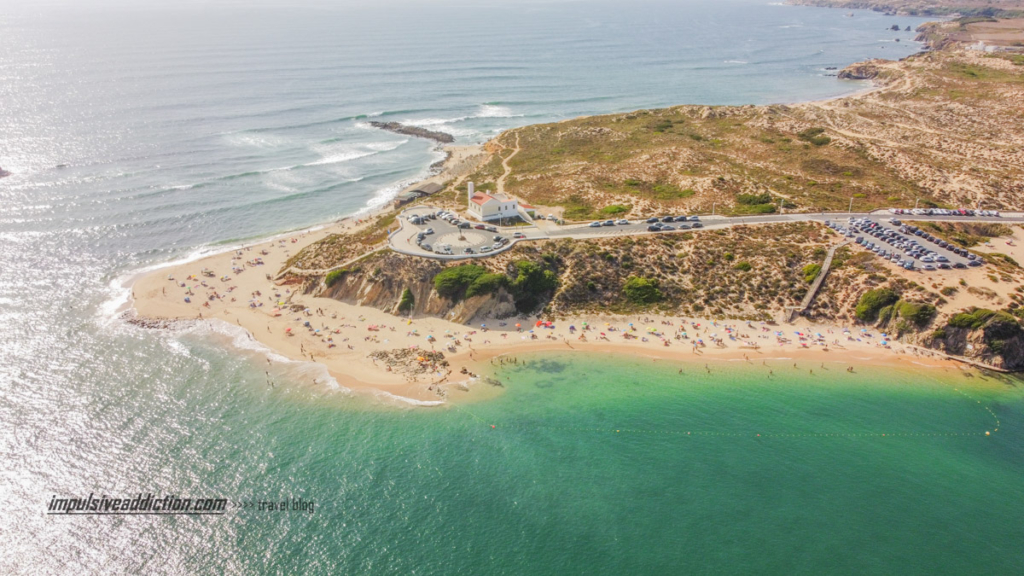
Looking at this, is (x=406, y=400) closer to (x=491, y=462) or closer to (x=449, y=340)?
(x=449, y=340)

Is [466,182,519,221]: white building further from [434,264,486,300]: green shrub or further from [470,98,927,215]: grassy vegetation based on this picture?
[434,264,486,300]: green shrub

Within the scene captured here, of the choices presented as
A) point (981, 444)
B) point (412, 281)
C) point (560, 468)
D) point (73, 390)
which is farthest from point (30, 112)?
point (981, 444)

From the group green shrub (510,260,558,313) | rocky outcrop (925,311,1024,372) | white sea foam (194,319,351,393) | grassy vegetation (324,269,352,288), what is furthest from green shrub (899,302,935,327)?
grassy vegetation (324,269,352,288)

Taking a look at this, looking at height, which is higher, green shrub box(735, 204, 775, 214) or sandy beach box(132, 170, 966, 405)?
green shrub box(735, 204, 775, 214)

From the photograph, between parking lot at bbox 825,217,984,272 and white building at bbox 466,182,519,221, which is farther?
white building at bbox 466,182,519,221

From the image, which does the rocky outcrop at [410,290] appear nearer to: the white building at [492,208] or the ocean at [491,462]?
the ocean at [491,462]

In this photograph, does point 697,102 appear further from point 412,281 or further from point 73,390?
point 73,390

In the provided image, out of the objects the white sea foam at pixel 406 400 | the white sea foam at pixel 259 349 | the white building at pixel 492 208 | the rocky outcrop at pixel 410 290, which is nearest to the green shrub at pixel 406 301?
the rocky outcrop at pixel 410 290
